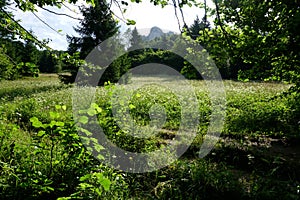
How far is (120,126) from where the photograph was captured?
4.20 meters

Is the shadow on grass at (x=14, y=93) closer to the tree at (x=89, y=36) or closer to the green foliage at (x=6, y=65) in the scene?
the green foliage at (x=6, y=65)

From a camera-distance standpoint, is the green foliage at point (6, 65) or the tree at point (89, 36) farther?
the tree at point (89, 36)

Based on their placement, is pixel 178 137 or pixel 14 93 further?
pixel 14 93

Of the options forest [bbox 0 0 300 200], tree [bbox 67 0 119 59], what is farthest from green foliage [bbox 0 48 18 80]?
tree [bbox 67 0 119 59]

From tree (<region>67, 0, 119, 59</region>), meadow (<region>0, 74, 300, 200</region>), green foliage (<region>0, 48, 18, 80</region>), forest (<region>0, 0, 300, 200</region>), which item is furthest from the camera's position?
tree (<region>67, 0, 119, 59</region>)

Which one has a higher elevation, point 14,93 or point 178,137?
point 14,93

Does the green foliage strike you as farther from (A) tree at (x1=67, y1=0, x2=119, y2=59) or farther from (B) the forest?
(A) tree at (x1=67, y1=0, x2=119, y2=59)

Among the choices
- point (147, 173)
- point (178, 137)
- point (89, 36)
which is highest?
point (89, 36)

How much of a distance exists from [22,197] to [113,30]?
21.1 meters

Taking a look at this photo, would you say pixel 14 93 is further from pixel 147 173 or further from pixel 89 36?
pixel 147 173

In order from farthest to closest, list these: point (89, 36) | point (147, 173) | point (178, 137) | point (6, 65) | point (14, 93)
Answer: point (89, 36) → point (14, 93) → point (178, 137) → point (6, 65) → point (147, 173)

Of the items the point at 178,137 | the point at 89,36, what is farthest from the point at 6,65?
the point at 89,36

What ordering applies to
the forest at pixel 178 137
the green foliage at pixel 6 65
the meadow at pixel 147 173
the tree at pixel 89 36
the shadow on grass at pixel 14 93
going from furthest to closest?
the tree at pixel 89 36, the shadow on grass at pixel 14 93, the green foliage at pixel 6 65, the forest at pixel 178 137, the meadow at pixel 147 173

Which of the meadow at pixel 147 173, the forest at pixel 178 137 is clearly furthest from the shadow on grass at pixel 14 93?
the meadow at pixel 147 173
